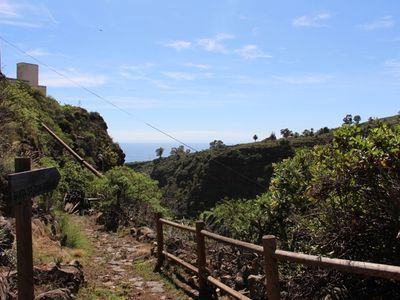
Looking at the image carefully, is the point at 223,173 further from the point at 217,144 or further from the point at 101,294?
the point at 101,294

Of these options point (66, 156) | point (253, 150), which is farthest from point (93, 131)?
point (253, 150)

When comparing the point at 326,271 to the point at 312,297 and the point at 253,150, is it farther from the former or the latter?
the point at 253,150

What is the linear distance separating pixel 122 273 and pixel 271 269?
15.7ft

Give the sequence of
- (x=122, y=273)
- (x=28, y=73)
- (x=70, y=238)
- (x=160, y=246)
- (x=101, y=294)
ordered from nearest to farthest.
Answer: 1. (x=101, y=294)
2. (x=122, y=273)
3. (x=160, y=246)
4. (x=70, y=238)
5. (x=28, y=73)

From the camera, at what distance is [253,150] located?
8288 centimetres

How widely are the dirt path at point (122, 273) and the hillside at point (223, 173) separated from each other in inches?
2372

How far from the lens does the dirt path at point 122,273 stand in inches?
283

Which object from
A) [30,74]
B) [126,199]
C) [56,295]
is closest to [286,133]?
[30,74]

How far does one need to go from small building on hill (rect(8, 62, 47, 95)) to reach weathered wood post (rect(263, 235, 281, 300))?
81.9 ft

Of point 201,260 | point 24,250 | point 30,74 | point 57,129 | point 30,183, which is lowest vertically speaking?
point 201,260

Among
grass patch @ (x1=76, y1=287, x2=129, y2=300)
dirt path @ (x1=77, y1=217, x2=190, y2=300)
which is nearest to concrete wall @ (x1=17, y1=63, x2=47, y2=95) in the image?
dirt path @ (x1=77, y1=217, x2=190, y2=300)

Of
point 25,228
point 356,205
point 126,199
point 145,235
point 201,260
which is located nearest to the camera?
point 25,228

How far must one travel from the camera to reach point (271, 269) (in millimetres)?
4574

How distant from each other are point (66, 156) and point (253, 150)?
64009mm
